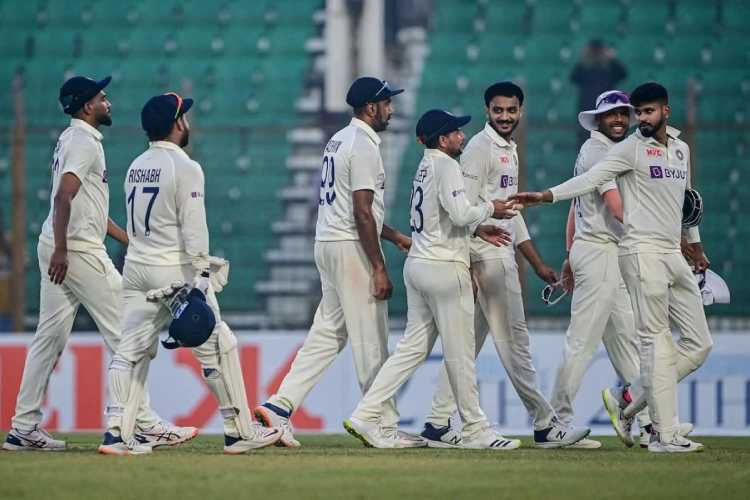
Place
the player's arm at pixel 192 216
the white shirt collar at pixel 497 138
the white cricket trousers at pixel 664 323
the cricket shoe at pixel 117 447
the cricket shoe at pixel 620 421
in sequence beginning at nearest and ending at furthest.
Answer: the player's arm at pixel 192 216, the cricket shoe at pixel 117 447, the white cricket trousers at pixel 664 323, the white shirt collar at pixel 497 138, the cricket shoe at pixel 620 421

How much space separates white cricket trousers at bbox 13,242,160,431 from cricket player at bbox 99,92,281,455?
0.52m

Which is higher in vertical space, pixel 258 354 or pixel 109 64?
pixel 109 64

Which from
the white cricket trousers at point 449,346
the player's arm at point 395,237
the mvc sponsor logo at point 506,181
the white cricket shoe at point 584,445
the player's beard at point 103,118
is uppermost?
the player's beard at point 103,118

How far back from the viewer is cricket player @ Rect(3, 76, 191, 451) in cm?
816

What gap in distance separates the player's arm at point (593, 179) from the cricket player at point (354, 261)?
84cm

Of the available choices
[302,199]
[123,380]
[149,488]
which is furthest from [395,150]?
[149,488]

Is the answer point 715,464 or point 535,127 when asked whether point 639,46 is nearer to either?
point 535,127

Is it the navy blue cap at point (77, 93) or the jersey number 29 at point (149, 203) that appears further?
the navy blue cap at point (77, 93)

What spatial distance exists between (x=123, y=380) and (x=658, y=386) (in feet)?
9.31

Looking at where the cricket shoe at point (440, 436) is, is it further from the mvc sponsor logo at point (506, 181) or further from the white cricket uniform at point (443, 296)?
the mvc sponsor logo at point (506, 181)

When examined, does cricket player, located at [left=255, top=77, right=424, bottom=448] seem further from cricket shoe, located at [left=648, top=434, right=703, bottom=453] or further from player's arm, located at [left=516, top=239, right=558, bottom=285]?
cricket shoe, located at [left=648, top=434, right=703, bottom=453]

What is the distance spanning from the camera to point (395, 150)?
14.3m

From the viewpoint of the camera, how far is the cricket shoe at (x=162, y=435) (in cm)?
836

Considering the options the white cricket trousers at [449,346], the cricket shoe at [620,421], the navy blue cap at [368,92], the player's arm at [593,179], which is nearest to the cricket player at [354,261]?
the navy blue cap at [368,92]
